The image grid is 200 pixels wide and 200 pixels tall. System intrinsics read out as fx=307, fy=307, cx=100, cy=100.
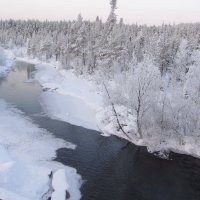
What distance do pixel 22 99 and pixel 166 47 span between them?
3478 cm

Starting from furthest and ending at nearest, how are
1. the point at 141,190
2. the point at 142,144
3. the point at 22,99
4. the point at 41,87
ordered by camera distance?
the point at 41,87
the point at 22,99
the point at 142,144
the point at 141,190

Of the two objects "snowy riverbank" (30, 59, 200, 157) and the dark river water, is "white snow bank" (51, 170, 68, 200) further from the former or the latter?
"snowy riverbank" (30, 59, 200, 157)

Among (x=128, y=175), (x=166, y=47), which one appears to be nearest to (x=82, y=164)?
(x=128, y=175)

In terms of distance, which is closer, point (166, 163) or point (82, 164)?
point (82, 164)

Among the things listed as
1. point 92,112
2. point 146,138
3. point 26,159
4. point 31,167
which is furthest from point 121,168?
point 92,112

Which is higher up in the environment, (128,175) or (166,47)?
(166,47)

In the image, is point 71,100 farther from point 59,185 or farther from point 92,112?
point 59,185

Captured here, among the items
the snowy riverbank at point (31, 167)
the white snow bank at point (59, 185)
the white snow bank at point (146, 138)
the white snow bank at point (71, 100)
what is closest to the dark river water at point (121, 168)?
the white snow bank at point (146, 138)

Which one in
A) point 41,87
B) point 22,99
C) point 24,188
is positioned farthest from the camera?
point 41,87

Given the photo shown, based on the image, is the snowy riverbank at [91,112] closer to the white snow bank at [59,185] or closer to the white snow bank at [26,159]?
the white snow bank at [26,159]

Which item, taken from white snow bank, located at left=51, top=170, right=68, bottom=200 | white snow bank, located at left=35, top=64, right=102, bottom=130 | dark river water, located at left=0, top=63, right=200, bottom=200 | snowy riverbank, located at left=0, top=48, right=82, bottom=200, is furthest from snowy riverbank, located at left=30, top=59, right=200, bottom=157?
white snow bank, located at left=51, top=170, right=68, bottom=200

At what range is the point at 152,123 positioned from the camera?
126 ft

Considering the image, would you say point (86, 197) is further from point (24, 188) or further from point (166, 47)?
point (166, 47)

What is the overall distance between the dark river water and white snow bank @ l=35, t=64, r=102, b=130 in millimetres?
3278
